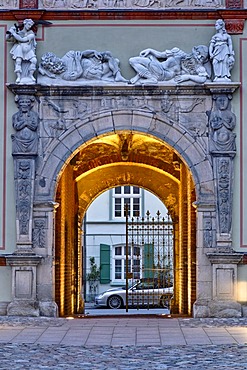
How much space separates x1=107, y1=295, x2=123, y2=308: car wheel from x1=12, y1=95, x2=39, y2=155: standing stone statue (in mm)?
13880

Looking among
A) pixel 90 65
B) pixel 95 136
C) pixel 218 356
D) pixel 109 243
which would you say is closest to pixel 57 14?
pixel 90 65

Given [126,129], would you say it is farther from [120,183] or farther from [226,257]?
[120,183]

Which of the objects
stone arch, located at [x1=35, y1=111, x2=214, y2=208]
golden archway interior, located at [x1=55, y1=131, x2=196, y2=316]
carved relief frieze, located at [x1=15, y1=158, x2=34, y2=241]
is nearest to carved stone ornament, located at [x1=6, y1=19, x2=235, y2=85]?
stone arch, located at [x1=35, y1=111, x2=214, y2=208]

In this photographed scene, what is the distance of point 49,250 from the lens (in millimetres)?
15477

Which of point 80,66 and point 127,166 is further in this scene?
point 127,166

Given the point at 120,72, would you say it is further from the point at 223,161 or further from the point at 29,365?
the point at 29,365

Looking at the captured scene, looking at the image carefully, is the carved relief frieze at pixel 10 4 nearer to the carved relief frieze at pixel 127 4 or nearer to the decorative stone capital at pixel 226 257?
the carved relief frieze at pixel 127 4

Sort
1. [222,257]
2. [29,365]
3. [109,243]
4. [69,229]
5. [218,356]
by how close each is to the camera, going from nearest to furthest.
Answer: [29,365] < [218,356] < [222,257] < [69,229] < [109,243]

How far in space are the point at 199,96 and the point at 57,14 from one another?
294cm

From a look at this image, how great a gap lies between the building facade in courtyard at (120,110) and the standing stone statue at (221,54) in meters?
0.02

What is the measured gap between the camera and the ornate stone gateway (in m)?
15.3

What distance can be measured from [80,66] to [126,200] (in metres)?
19.0

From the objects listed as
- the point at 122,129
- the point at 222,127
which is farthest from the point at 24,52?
the point at 222,127

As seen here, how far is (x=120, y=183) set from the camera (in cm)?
2234
